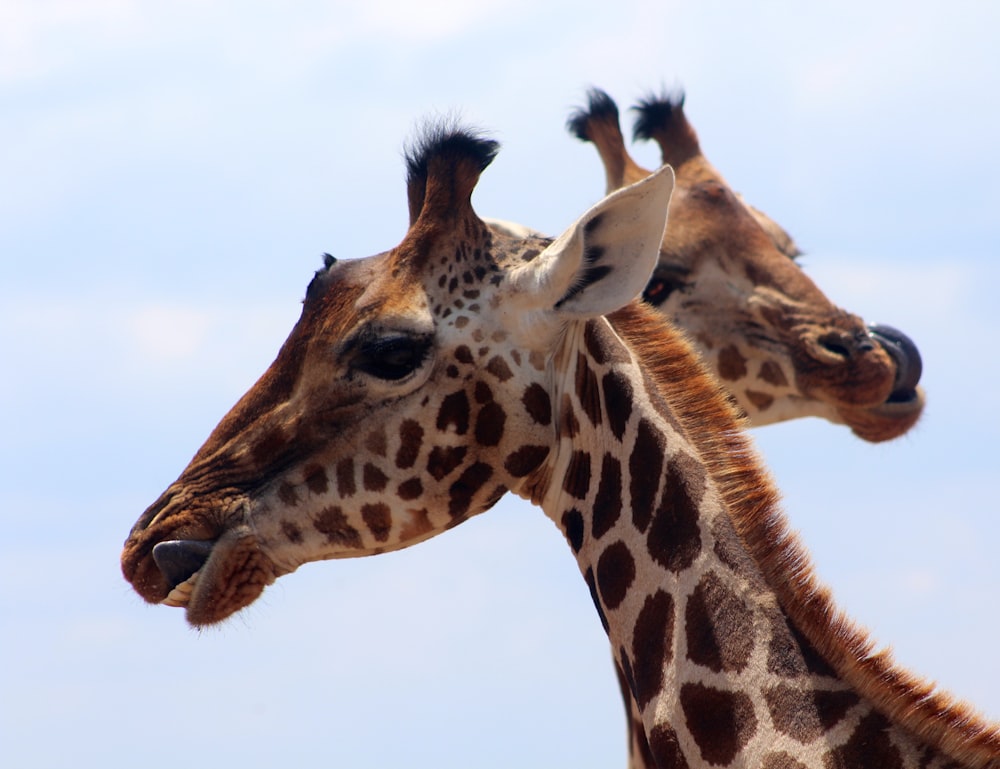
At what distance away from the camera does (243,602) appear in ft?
20.1

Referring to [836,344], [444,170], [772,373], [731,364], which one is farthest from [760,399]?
[444,170]

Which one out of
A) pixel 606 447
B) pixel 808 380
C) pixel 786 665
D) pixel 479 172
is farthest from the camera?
pixel 808 380

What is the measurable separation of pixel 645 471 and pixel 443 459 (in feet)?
2.71

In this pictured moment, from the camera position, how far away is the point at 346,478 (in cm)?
609

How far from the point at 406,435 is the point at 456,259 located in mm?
827

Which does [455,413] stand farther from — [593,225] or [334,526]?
[593,225]

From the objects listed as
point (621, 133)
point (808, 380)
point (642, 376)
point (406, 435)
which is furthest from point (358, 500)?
point (621, 133)

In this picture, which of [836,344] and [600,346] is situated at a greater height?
[836,344]

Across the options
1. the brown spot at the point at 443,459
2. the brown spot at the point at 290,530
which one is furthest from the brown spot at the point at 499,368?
the brown spot at the point at 290,530

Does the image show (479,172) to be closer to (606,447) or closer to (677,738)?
(606,447)

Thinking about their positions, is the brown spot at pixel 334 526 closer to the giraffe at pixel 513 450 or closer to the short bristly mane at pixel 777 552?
the giraffe at pixel 513 450

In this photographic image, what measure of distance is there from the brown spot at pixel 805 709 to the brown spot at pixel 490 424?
152cm

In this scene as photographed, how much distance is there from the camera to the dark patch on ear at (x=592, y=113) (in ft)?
42.4

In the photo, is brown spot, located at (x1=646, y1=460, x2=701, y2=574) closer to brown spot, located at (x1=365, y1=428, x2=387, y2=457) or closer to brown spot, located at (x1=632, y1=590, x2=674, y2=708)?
brown spot, located at (x1=632, y1=590, x2=674, y2=708)
